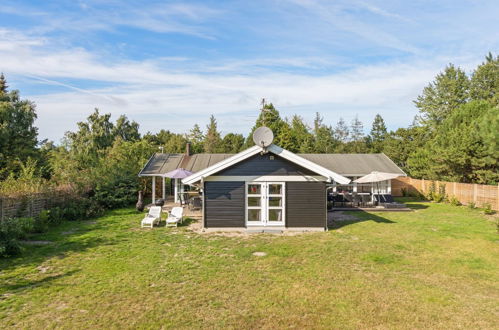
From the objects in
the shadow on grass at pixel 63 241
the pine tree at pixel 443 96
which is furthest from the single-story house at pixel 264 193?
the pine tree at pixel 443 96

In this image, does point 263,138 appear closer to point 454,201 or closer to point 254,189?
point 254,189

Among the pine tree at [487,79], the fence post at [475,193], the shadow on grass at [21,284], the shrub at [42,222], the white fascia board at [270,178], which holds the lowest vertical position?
the shadow on grass at [21,284]

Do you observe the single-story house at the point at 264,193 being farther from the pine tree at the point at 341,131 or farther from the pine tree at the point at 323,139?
the pine tree at the point at 341,131

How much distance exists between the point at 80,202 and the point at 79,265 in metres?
8.81

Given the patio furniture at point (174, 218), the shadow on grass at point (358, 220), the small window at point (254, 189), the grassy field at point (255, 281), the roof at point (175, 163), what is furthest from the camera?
the roof at point (175, 163)

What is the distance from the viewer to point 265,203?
1234cm

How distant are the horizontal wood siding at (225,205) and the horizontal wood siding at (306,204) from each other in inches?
71.5

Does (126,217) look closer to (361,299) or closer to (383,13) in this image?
(361,299)

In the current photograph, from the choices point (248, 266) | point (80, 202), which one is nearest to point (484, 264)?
point (248, 266)

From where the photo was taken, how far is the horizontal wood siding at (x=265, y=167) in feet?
40.1

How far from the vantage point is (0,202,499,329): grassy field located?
208 inches

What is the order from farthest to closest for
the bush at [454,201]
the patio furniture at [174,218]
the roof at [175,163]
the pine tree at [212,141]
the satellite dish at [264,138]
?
the pine tree at [212,141]
the roof at [175,163]
the bush at [454,201]
the patio furniture at [174,218]
the satellite dish at [264,138]

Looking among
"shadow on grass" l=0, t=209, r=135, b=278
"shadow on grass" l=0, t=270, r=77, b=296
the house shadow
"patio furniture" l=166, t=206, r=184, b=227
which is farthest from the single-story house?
"shadow on grass" l=0, t=270, r=77, b=296

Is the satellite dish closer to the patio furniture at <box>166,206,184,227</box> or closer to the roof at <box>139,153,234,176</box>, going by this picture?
the patio furniture at <box>166,206,184,227</box>
